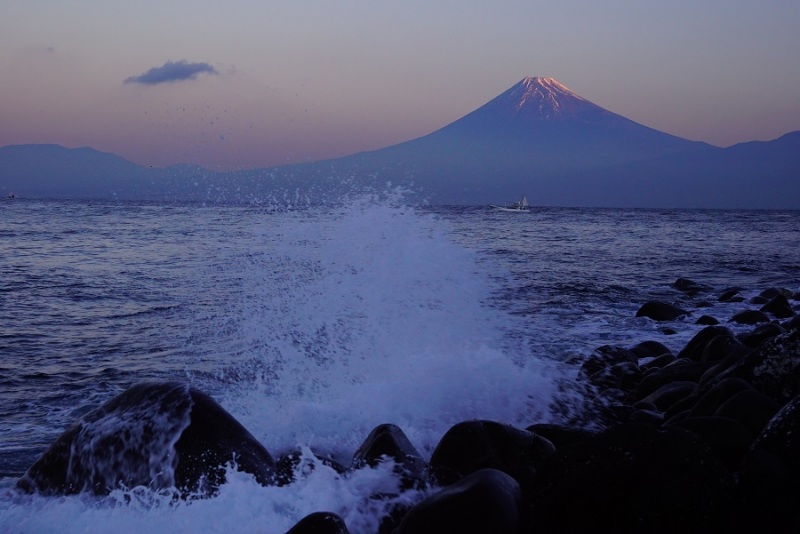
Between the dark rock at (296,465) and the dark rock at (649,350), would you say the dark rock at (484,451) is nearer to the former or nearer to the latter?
the dark rock at (296,465)

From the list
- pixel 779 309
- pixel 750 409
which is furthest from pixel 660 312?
pixel 750 409

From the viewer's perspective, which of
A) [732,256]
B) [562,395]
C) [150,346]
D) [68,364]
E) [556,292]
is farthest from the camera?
[732,256]

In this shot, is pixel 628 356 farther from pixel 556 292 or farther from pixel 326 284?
pixel 556 292

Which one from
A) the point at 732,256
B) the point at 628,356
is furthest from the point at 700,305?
the point at 732,256

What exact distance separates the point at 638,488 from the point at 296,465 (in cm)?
260

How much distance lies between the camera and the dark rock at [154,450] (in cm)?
480

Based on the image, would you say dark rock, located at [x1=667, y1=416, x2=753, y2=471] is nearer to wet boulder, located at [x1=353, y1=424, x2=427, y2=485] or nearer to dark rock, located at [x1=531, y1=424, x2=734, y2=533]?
dark rock, located at [x1=531, y1=424, x2=734, y2=533]

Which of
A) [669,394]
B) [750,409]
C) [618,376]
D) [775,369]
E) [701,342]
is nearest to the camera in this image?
[750,409]

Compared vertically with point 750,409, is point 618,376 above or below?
below

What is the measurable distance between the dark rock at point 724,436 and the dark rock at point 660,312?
9660 mm

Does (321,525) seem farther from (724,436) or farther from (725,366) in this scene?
(725,366)

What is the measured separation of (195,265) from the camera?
66.5 ft

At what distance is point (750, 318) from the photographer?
13180 millimetres

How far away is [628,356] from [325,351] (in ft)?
14.1
